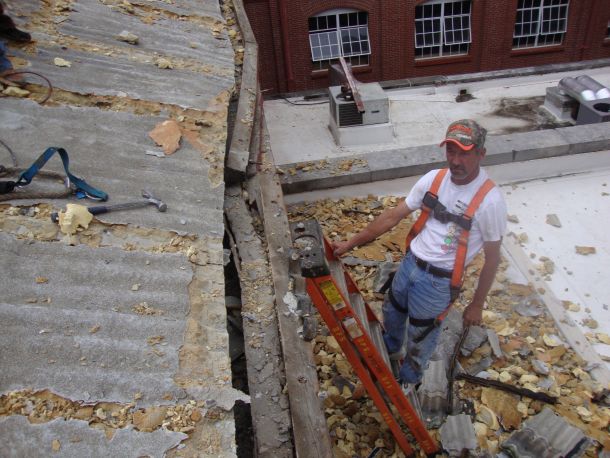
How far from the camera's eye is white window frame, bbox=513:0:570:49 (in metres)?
20.3

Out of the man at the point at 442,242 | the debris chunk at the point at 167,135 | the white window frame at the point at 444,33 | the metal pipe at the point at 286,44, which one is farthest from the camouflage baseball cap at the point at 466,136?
the white window frame at the point at 444,33

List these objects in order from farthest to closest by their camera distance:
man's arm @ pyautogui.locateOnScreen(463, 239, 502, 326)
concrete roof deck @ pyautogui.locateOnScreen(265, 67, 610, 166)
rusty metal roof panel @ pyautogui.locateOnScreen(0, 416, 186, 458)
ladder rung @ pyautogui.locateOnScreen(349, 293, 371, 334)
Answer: concrete roof deck @ pyautogui.locateOnScreen(265, 67, 610, 166)
ladder rung @ pyautogui.locateOnScreen(349, 293, 371, 334)
man's arm @ pyautogui.locateOnScreen(463, 239, 502, 326)
rusty metal roof panel @ pyautogui.locateOnScreen(0, 416, 186, 458)

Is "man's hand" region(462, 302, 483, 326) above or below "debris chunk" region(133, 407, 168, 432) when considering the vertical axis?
below

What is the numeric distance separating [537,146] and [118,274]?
22.2 ft

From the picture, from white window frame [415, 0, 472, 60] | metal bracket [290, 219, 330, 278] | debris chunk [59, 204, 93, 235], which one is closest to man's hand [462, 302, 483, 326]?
metal bracket [290, 219, 330, 278]

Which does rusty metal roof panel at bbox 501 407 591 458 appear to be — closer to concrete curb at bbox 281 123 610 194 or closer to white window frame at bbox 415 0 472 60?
concrete curb at bbox 281 123 610 194

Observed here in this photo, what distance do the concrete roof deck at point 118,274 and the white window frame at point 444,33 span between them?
A: 17.7 metres

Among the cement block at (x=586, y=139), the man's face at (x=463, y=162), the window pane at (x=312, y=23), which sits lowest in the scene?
the window pane at (x=312, y=23)

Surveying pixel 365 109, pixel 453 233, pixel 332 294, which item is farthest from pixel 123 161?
pixel 365 109

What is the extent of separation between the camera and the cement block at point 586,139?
7.63 m

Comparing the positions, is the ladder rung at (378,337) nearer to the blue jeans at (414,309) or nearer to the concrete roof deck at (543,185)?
the blue jeans at (414,309)

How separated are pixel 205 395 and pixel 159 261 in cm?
94

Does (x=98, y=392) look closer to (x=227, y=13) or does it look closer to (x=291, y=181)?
Answer: (x=291, y=181)

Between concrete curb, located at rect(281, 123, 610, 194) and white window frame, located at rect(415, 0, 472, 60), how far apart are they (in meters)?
14.1
